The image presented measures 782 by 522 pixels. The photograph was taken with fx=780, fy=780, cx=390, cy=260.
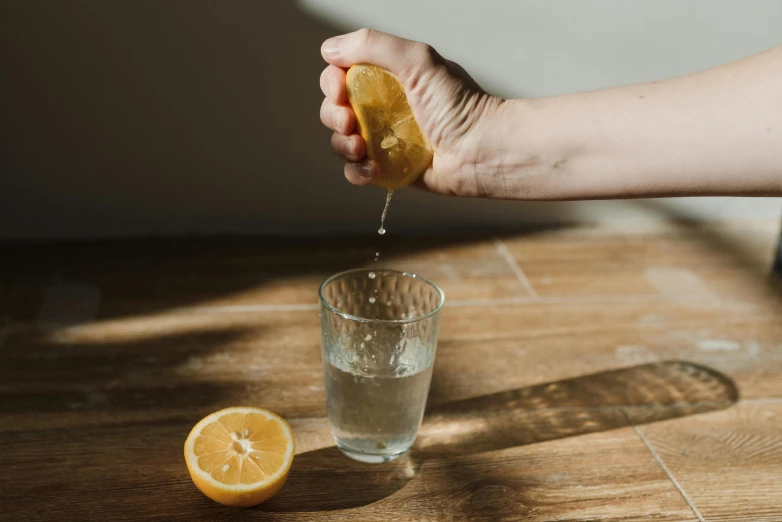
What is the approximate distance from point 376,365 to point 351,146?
24cm

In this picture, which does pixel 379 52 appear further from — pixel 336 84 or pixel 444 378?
pixel 444 378

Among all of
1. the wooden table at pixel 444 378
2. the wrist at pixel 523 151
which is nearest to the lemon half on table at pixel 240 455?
the wooden table at pixel 444 378

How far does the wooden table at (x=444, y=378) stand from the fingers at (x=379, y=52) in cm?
41

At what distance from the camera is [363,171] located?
2.85 ft

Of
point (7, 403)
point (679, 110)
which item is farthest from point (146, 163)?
point (679, 110)

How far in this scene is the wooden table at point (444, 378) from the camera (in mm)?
805

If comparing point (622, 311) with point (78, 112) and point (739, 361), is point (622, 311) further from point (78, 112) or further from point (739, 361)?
point (78, 112)

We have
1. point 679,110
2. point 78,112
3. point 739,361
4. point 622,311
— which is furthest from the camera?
point 78,112

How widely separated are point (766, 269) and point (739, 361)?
40 centimetres

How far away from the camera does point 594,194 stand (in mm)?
861

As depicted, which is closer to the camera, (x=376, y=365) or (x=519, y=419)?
(x=376, y=365)

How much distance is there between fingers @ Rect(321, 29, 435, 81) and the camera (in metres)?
0.80

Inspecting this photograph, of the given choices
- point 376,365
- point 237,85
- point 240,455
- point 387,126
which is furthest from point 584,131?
point 237,85

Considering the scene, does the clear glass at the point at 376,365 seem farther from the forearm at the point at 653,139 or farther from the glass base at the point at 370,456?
the forearm at the point at 653,139
